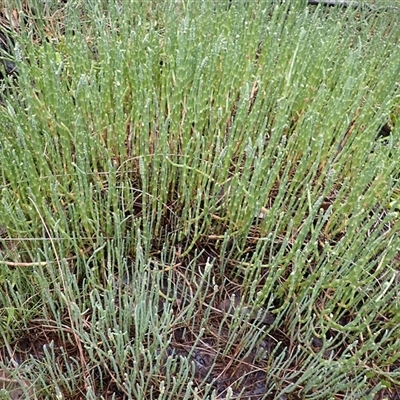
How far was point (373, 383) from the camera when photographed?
1.19 metres

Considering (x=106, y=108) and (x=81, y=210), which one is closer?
(x=81, y=210)

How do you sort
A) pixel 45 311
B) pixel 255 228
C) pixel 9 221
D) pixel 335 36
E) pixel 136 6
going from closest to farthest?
pixel 45 311
pixel 9 221
pixel 255 228
pixel 335 36
pixel 136 6

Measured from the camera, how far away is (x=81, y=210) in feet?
4.00

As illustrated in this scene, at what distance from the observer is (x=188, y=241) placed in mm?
1366

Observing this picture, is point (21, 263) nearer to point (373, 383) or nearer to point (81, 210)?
point (81, 210)

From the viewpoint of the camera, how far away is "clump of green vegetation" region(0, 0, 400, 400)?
1.09 metres

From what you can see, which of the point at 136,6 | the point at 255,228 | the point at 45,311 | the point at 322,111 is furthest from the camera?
the point at 136,6

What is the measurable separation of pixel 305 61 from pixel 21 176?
1015mm

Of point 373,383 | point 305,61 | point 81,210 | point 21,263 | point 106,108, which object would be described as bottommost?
point 373,383

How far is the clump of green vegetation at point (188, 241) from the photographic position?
109cm

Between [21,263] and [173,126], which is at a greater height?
[173,126]

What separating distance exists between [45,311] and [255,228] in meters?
0.64

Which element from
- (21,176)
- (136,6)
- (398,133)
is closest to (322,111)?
(398,133)

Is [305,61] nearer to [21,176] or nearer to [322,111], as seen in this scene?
[322,111]
